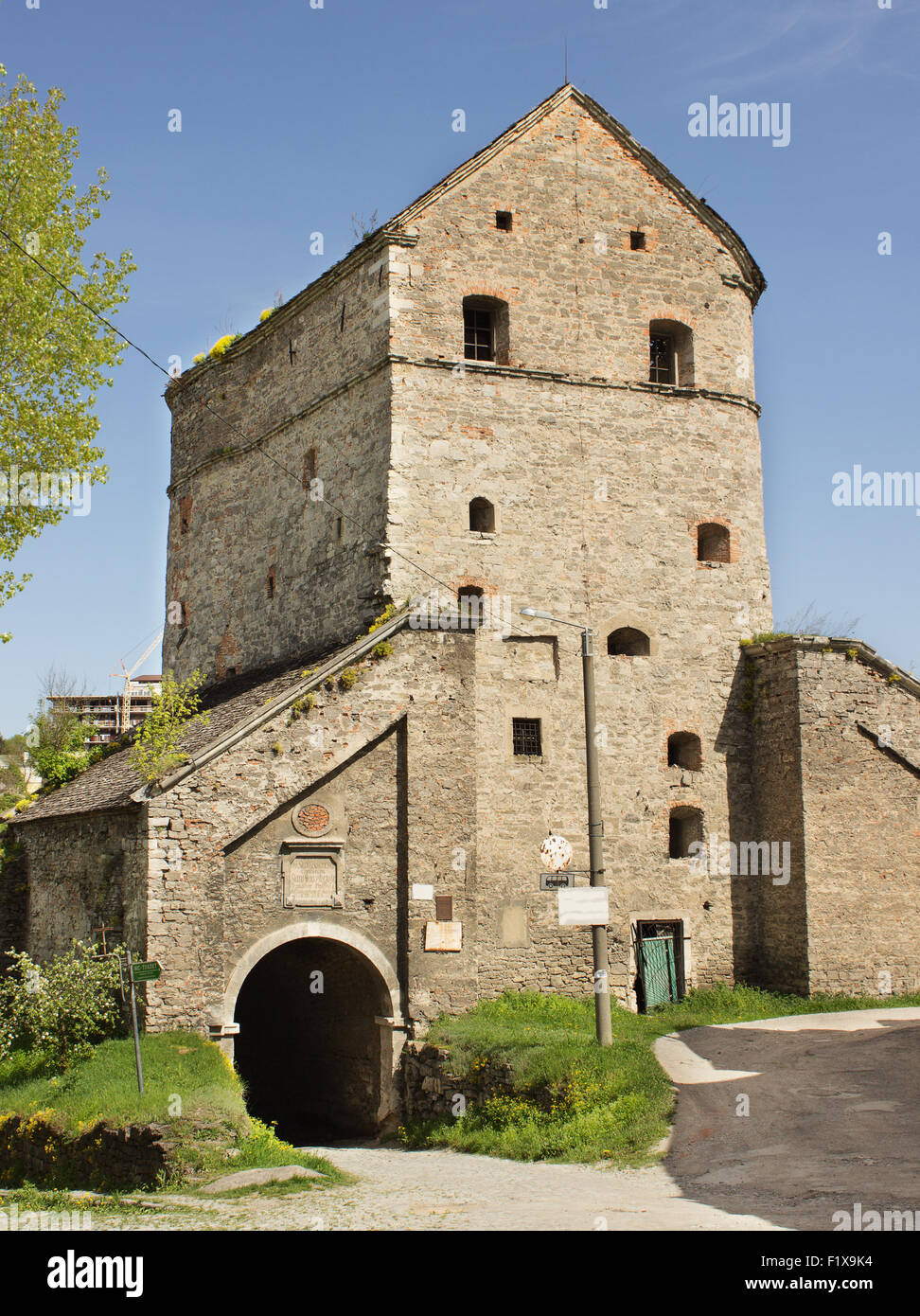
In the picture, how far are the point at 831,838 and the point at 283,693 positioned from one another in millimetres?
10542

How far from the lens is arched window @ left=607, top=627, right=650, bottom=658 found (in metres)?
24.1

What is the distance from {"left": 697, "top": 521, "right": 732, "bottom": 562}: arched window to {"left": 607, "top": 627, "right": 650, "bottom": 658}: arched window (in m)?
2.26

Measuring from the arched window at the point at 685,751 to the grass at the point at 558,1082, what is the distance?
188 inches

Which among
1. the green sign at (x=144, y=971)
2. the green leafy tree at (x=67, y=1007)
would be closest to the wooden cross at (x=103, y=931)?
the green leafy tree at (x=67, y=1007)

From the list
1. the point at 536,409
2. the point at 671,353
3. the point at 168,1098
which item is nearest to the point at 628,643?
the point at 536,409

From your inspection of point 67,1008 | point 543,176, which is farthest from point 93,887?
point 543,176

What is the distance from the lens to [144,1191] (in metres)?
15.2

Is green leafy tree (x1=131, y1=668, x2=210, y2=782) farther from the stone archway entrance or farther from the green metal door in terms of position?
the green metal door

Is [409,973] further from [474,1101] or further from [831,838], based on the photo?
[831,838]

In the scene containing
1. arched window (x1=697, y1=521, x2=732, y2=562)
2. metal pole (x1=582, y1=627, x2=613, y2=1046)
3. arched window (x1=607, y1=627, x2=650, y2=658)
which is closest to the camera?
metal pole (x1=582, y1=627, x2=613, y2=1046)

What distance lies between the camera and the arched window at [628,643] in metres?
24.1

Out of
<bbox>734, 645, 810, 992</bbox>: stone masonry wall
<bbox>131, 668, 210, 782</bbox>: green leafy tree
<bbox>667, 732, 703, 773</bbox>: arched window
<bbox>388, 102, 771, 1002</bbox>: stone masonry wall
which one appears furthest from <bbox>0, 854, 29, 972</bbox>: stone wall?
<bbox>734, 645, 810, 992</bbox>: stone masonry wall

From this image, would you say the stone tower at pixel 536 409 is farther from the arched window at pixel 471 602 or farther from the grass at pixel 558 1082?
the grass at pixel 558 1082

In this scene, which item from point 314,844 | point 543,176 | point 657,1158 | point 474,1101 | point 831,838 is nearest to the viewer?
point 657,1158
